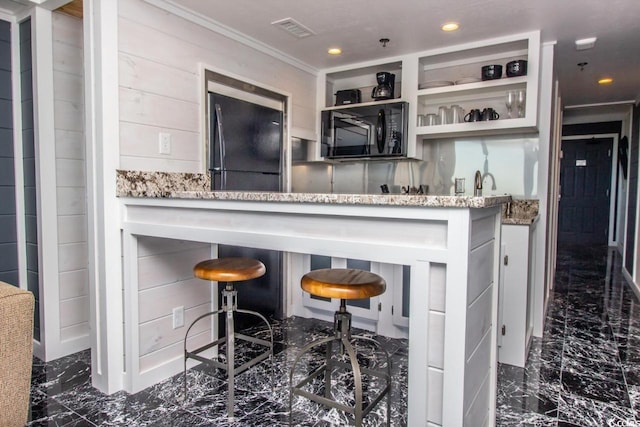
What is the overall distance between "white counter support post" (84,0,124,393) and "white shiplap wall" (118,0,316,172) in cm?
6

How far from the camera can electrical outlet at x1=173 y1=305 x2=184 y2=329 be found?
243 centimetres

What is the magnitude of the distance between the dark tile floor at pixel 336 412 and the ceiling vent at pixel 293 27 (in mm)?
2191

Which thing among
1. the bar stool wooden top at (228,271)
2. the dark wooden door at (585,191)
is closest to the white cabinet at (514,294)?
the bar stool wooden top at (228,271)

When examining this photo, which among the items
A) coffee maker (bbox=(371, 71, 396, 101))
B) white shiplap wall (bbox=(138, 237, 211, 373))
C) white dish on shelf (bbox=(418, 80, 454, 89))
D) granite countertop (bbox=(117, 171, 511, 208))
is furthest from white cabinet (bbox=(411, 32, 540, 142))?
white shiplap wall (bbox=(138, 237, 211, 373))

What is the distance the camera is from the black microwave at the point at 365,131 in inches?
132

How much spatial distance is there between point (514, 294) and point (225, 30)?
2.60 meters

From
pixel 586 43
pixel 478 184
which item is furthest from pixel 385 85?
pixel 586 43

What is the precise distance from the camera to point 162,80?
235 cm

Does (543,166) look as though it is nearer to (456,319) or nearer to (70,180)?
(456,319)

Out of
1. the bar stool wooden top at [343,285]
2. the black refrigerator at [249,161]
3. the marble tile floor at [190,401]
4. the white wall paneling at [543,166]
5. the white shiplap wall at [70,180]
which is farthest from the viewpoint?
the white wall paneling at [543,166]

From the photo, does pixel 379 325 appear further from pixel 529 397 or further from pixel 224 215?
pixel 224 215

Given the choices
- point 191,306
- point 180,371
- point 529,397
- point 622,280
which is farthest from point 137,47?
point 622,280

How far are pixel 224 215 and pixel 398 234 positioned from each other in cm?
79

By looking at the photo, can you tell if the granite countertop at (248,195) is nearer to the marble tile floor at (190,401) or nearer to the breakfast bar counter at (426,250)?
the breakfast bar counter at (426,250)
